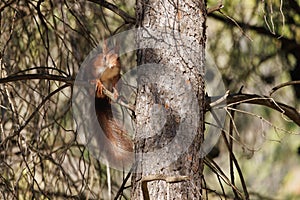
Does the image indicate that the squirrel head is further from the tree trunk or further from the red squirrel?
the tree trunk

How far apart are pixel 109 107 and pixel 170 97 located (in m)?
0.34

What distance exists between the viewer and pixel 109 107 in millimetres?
1919

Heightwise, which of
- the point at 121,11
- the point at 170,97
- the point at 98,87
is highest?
the point at 121,11

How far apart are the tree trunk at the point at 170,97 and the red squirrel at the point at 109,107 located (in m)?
0.21

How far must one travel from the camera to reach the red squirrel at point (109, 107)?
1860 mm

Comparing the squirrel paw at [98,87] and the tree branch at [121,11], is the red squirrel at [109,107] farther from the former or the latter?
the tree branch at [121,11]

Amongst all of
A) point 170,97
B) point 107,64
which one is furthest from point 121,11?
point 170,97

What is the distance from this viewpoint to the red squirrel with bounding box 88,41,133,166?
1.86 metres

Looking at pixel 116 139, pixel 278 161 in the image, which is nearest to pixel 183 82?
pixel 116 139

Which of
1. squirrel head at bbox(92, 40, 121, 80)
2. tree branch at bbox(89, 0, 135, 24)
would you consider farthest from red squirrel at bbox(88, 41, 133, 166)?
tree branch at bbox(89, 0, 135, 24)

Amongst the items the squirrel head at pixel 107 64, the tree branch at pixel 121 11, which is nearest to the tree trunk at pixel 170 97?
the tree branch at pixel 121 11

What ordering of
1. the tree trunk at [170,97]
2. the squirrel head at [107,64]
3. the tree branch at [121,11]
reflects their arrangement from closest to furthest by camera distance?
the tree trunk at [170,97] < the tree branch at [121,11] < the squirrel head at [107,64]

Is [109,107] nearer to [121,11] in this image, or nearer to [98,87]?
[98,87]

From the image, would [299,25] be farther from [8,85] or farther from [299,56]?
[8,85]
